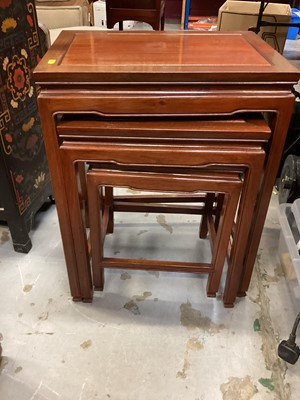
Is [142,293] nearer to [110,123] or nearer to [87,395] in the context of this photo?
[87,395]

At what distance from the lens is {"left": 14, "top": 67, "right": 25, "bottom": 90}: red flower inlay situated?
3.73 ft

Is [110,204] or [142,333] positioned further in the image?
[110,204]

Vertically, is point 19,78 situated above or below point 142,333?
above

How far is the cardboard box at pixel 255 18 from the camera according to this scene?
8.45ft

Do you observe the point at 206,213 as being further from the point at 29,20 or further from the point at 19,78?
the point at 29,20

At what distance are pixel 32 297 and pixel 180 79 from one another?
33.7 inches

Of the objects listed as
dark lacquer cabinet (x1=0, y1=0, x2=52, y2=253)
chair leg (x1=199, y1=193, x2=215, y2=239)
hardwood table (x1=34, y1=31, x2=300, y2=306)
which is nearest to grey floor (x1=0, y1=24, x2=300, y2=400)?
chair leg (x1=199, y1=193, x2=215, y2=239)

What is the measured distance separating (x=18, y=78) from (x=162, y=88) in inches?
23.9

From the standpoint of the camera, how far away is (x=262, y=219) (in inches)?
38.5

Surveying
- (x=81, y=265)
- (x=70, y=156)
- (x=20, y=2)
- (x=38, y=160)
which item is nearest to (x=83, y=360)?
(x=81, y=265)

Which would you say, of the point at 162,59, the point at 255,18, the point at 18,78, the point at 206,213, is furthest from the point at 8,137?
the point at 255,18

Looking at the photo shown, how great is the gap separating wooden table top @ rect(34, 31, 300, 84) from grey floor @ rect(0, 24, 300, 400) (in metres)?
0.72

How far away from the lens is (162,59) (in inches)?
32.8

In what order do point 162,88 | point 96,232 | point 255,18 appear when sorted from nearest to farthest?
point 162,88 < point 96,232 < point 255,18
